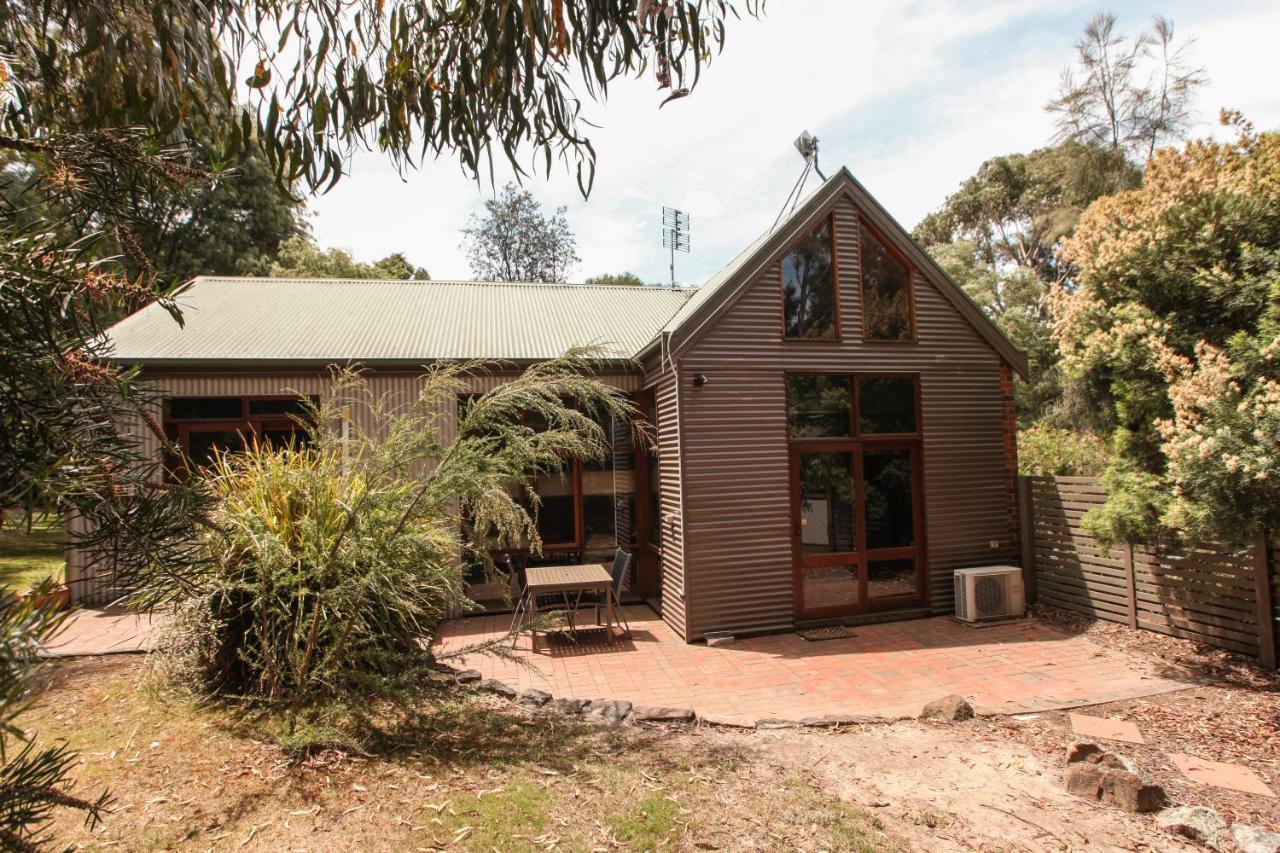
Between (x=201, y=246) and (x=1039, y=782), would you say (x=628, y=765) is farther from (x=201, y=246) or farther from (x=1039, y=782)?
(x=201, y=246)

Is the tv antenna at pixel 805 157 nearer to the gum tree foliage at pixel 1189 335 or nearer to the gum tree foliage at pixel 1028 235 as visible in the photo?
the gum tree foliage at pixel 1189 335

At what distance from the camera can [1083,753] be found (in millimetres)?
4594

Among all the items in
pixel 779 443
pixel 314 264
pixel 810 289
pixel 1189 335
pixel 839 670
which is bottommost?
pixel 839 670

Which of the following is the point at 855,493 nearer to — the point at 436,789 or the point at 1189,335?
the point at 1189,335

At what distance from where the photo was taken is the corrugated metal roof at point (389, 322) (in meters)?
9.39

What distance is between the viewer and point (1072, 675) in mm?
6520

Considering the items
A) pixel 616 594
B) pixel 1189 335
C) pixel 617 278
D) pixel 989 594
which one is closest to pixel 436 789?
pixel 616 594

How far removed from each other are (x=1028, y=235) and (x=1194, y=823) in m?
25.8

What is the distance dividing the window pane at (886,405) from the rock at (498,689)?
17.8 ft

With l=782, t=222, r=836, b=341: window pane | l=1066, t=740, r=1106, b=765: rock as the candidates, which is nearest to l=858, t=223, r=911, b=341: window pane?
l=782, t=222, r=836, b=341: window pane

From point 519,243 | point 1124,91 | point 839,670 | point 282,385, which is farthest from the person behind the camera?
point 519,243

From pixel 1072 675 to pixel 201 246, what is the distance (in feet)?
90.6

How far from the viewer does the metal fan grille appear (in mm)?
8469

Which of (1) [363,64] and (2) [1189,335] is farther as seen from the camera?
(2) [1189,335]
